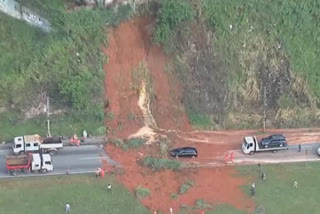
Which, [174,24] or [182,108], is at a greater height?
[174,24]

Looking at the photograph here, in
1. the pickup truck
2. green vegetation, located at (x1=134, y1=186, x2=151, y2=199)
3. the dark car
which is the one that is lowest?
green vegetation, located at (x1=134, y1=186, x2=151, y2=199)

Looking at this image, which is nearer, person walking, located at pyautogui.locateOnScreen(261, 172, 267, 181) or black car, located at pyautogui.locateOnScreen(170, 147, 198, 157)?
person walking, located at pyautogui.locateOnScreen(261, 172, 267, 181)

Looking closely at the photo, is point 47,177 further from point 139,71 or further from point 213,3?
point 213,3

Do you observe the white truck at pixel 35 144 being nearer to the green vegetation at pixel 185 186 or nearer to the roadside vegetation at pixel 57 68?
the roadside vegetation at pixel 57 68

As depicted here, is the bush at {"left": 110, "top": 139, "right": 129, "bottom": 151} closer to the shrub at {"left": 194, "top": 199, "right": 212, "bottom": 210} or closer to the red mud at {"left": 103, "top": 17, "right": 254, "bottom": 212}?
the red mud at {"left": 103, "top": 17, "right": 254, "bottom": 212}

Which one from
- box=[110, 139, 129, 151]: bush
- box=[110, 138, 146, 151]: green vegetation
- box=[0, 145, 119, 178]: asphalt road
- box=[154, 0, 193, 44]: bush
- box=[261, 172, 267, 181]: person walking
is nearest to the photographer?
box=[0, 145, 119, 178]: asphalt road

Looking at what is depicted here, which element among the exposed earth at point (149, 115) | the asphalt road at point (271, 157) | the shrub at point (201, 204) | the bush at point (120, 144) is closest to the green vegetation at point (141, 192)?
the exposed earth at point (149, 115)

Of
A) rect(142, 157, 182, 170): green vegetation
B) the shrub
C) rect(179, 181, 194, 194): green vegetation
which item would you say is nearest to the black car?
rect(142, 157, 182, 170): green vegetation

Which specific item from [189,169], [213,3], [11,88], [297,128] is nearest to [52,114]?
[11,88]
